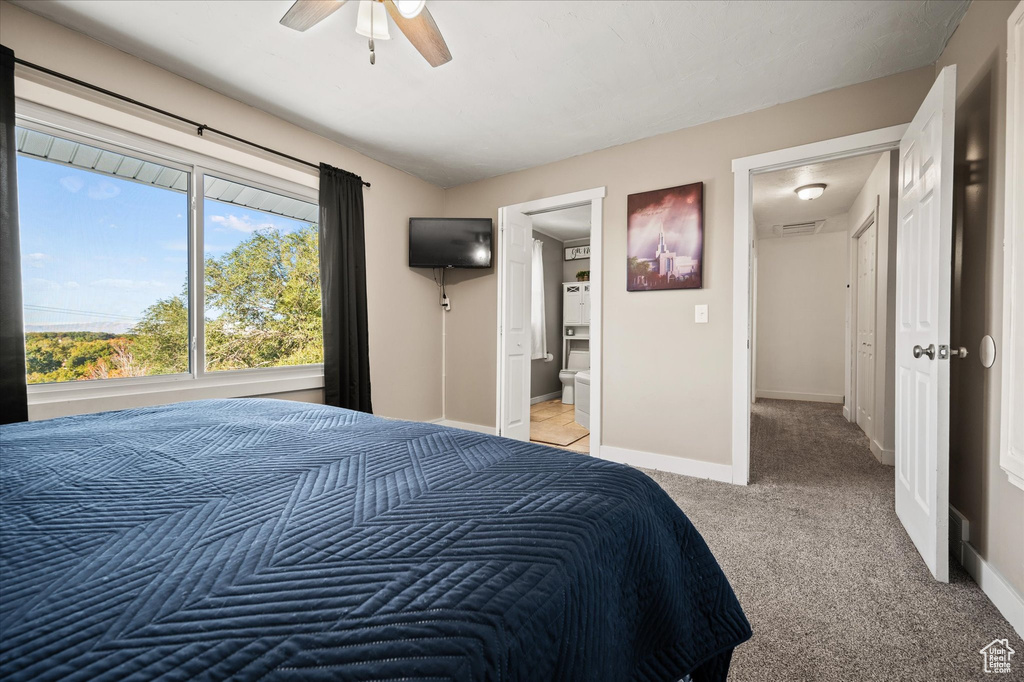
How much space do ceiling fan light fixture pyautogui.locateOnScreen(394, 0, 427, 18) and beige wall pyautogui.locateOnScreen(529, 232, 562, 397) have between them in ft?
16.0

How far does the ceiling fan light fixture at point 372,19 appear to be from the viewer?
1858 mm

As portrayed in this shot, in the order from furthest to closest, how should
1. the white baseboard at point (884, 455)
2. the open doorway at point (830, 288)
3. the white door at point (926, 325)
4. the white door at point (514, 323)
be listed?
the white door at point (514, 323)
the open doorway at point (830, 288)
the white baseboard at point (884, 455)
the white door at point (926, 325)

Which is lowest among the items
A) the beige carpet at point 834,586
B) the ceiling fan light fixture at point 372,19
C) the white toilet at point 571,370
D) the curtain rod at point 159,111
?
the beige carpet at point 834,586

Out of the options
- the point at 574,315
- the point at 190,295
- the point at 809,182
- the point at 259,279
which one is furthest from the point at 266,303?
the point at 809,182

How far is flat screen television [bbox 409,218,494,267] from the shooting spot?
4074mm

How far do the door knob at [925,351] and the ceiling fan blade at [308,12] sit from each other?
2.83 m

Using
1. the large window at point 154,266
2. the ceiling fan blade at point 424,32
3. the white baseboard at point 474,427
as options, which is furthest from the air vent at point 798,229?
the large window at point 154,266

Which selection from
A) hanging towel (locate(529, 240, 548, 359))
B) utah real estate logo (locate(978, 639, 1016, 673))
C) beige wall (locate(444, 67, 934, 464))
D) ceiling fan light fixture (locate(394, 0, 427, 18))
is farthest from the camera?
hanging towel (locate(529, 240, 548, 359))

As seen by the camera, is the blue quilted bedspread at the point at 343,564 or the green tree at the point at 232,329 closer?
the blue quilted bedspread at the point at 343,564

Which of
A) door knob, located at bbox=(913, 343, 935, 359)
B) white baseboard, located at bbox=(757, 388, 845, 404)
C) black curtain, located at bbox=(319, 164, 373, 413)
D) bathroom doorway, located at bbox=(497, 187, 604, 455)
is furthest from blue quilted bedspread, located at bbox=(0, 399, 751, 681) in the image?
white baseboard, located at bbox=(757, 388, 845, 404)

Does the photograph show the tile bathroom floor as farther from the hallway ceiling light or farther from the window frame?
the hallway ceiling light

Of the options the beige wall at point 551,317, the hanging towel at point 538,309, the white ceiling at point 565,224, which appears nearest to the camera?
the white ceiling at point 565,224

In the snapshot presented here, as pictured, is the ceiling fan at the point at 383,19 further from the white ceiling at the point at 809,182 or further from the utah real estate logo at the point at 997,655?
the white ceiling at the point at 809,182

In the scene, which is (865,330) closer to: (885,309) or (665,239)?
(885,309)
